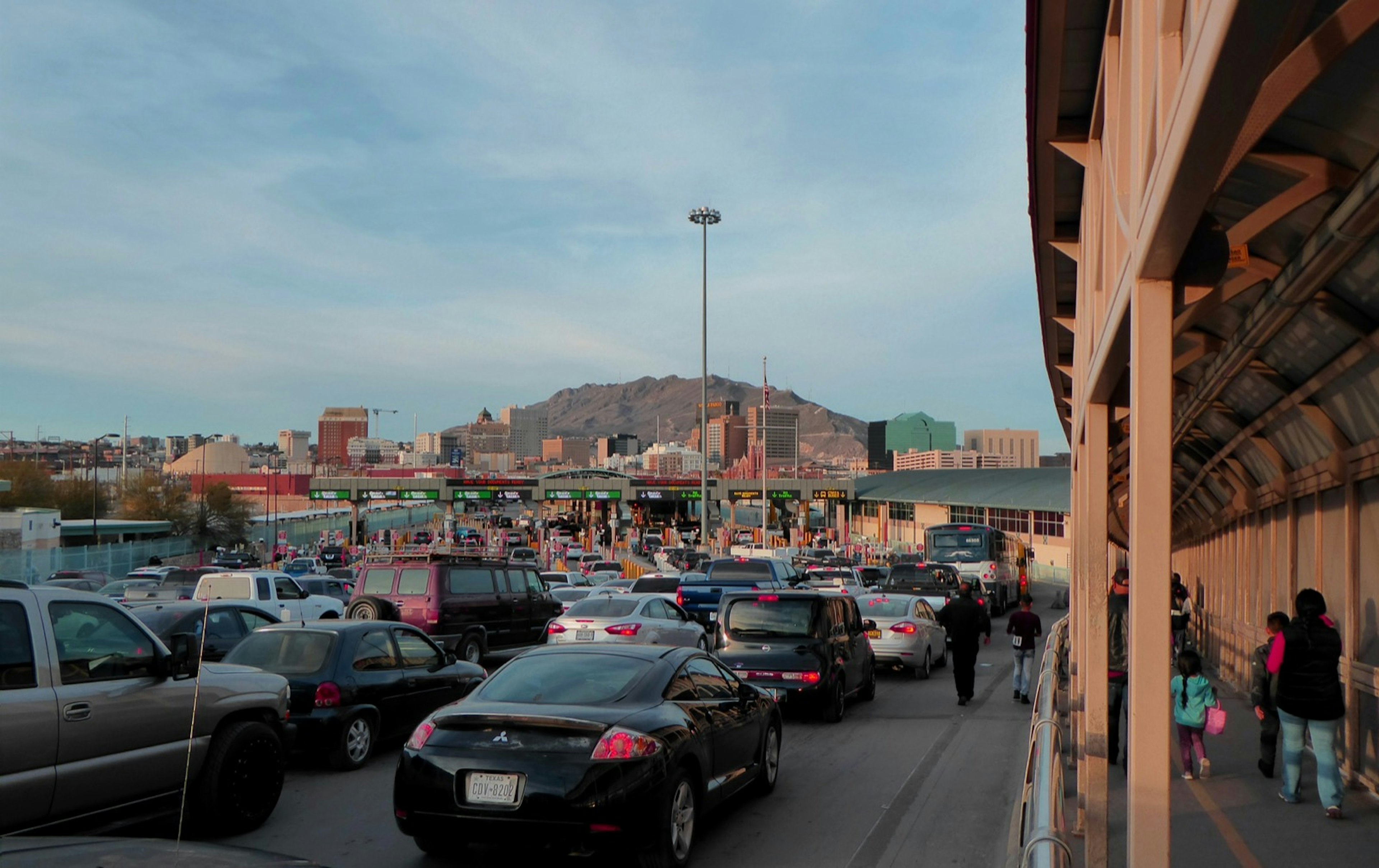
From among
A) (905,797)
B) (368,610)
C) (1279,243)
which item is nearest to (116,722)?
(905,797)

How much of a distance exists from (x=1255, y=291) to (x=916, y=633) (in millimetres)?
13733

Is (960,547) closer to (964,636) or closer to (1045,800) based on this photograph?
(964,636)

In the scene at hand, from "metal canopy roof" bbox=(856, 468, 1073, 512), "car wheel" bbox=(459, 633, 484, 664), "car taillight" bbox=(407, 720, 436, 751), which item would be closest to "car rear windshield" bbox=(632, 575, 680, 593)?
"car wheel" bbox=(459, 633, 484, 664)

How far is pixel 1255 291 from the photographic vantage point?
22.6 feet

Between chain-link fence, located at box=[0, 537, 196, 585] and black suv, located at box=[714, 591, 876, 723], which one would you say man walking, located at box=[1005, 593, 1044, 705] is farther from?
chain-link fence, located at box=[0, 537, 196, 585]

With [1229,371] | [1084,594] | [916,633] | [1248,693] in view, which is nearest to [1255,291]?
[1229,371]

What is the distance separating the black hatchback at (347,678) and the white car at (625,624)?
12.9ft

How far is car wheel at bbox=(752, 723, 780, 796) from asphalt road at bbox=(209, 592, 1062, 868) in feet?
0.30

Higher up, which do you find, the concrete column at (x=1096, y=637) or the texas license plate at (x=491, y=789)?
the concrete column at (x=1096, y=637)

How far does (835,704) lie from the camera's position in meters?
14.4

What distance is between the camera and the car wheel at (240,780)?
27.6ft

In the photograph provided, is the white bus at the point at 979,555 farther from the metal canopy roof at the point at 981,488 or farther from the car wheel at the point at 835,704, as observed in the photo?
the car wheel at the point at 835,704

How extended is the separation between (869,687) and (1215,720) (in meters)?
7.56

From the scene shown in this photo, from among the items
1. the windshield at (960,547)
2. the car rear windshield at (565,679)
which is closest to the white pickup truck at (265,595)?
the car rear windshield at (565,679)
